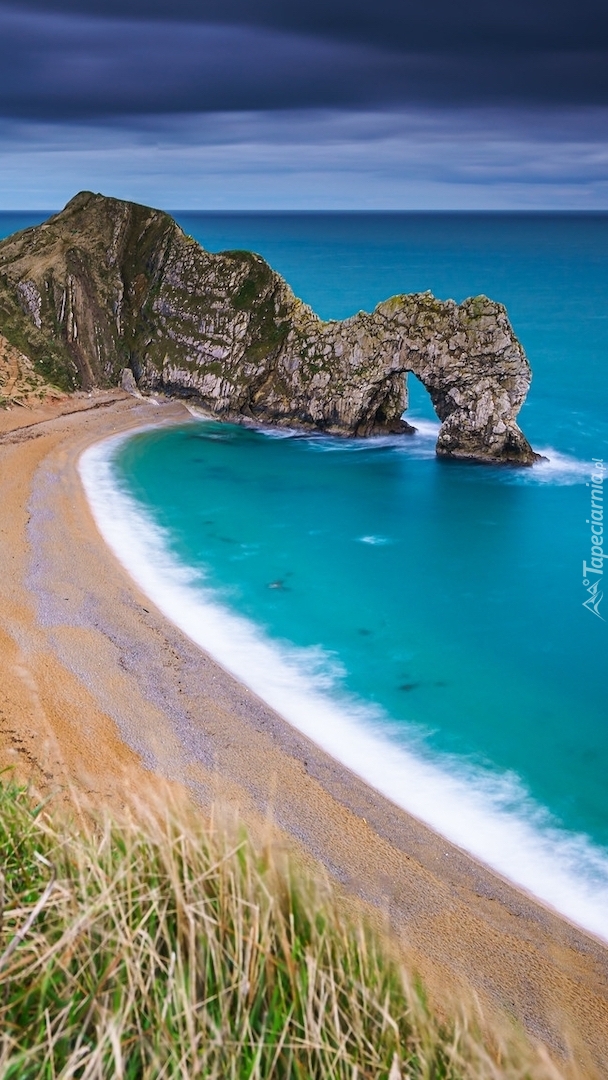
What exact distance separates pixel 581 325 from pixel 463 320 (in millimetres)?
58646

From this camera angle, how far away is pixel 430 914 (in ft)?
60.1

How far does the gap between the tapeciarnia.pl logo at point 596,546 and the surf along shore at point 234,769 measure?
592 inches

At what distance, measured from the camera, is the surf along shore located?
17.1m

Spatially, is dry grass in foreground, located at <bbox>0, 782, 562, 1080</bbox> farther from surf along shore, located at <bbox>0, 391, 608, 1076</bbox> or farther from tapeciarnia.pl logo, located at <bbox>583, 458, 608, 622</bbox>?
tapeciarnia.pl logo, located at <bbox>583, 458, 608, 622</bbox>

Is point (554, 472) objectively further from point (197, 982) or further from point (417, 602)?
point (197, 982)

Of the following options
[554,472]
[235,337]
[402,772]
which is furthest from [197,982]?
[235,337]

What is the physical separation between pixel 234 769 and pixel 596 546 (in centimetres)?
2347

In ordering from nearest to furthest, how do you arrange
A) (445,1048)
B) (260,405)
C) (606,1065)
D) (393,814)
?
1. (445,1048)
2. (606,1065)
3. (393,814)
4. (260,405)

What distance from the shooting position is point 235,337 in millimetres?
55969

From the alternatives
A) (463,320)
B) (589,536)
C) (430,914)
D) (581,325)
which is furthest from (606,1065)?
(581,325)

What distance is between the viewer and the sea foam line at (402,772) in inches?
797

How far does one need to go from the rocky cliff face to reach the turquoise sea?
85.8 inches

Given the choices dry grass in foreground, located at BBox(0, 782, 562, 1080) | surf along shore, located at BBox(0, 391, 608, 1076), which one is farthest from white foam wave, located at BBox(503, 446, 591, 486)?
dry grass in foreground, located at BBox(0, 782, 562, 1080)

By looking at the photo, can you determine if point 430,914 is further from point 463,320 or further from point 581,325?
point 581,325
